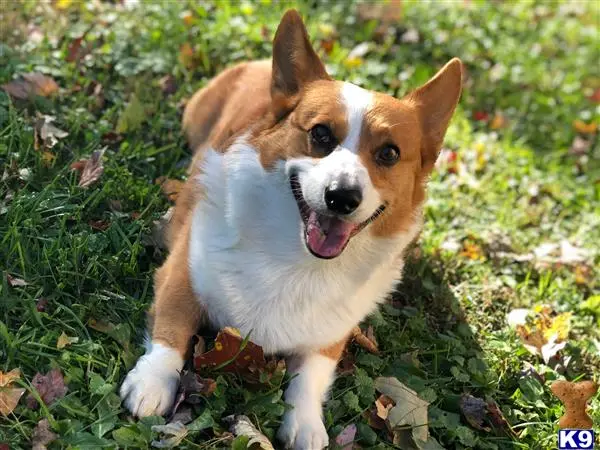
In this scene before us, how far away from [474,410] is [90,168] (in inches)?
71.9

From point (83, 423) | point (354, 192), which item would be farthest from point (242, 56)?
point (83, 423)

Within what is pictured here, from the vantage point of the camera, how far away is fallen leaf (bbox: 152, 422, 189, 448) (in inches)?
91.6

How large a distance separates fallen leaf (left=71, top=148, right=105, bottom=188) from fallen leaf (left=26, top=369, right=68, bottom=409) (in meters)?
0.98

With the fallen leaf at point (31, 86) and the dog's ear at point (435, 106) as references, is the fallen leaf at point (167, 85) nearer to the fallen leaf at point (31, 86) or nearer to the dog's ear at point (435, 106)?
the fallen leaf at point (31, 86)

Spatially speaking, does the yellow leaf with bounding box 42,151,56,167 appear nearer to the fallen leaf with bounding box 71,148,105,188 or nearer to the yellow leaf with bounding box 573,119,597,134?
the fallen leaf with bounding box 71,148,105,188

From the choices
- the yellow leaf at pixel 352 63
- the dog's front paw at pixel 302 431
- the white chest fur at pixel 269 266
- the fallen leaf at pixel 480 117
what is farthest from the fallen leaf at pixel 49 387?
the fallen leaf at pixel 480 117

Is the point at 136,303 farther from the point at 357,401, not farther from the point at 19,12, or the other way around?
the point at 19,12

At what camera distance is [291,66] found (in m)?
2.73

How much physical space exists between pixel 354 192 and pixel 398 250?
1.55 feet

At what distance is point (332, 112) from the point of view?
252 cm

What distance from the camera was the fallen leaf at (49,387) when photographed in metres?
2.38

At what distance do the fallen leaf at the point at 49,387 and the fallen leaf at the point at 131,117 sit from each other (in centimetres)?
157

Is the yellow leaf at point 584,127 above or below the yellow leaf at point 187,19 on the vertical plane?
below

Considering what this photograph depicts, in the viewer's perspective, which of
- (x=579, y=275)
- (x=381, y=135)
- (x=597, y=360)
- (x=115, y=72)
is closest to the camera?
(x=381, y=135)
